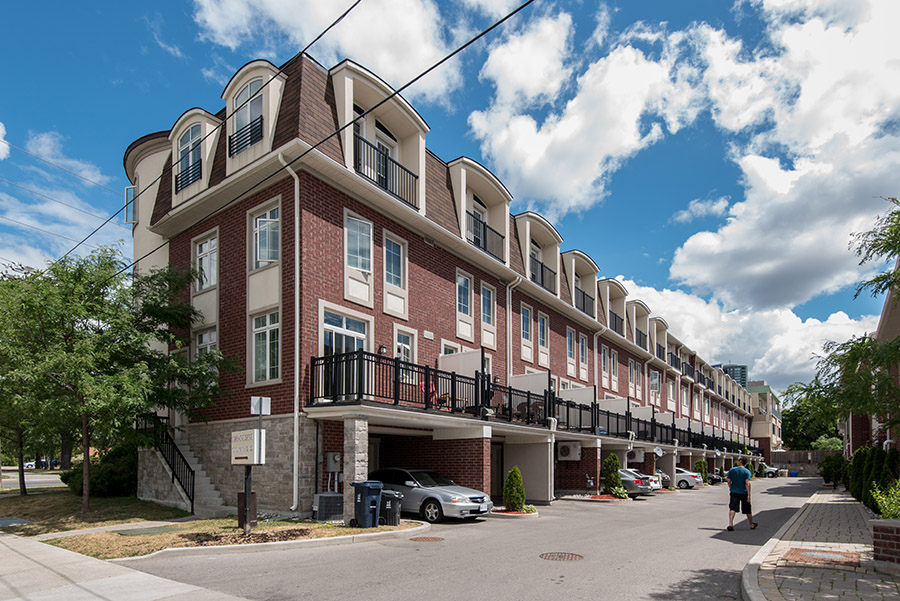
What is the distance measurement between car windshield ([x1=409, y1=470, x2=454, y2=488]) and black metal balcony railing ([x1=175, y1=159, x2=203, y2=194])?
34.8ft

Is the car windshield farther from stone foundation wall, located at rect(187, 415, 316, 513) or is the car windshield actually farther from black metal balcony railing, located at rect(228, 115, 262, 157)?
black metal balcony railing, located at rect(228, 115, 262, 157)

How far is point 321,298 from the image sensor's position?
53.0 feet

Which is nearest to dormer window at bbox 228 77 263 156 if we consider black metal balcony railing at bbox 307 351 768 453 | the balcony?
black metal balcony railing at bbox 307 351 768 453

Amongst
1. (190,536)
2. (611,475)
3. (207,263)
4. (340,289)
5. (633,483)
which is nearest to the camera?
(190,536)

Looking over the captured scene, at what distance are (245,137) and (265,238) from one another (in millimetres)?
2779

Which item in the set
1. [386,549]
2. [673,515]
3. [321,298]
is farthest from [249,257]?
[673,515]

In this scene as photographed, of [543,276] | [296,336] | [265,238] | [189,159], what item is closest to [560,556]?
[296,336]

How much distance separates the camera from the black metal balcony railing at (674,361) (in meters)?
49.0

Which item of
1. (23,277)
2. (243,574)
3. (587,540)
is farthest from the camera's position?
(23,277)

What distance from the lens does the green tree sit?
1440 cm

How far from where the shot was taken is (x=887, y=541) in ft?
29.0

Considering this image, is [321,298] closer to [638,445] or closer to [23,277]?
[23,277]

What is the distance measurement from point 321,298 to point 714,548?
10.4 m

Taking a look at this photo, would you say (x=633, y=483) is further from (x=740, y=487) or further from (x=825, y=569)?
(x=825, y=569)
